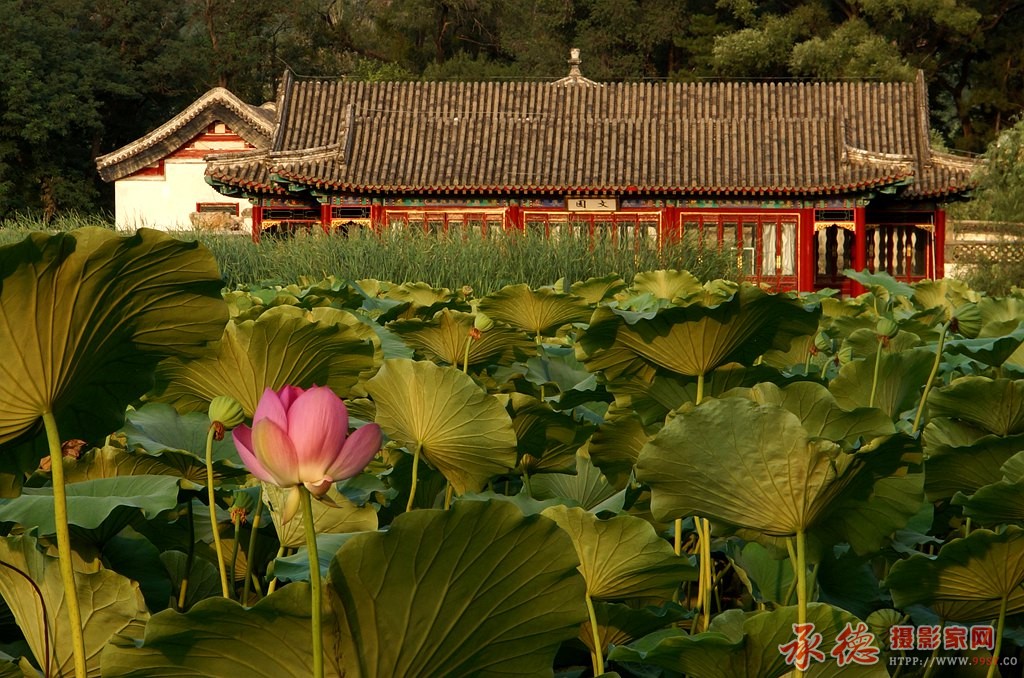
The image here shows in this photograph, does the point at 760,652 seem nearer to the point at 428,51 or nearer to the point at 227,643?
the point at 227,643

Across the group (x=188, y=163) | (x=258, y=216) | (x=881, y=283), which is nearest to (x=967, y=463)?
(x=881, y=283)

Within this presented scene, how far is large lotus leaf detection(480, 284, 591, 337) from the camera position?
95.9 inches

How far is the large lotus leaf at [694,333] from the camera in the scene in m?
1.41

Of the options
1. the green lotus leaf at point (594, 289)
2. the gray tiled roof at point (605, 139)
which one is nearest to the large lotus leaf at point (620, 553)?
the green lotus leaf at point (594, 289)

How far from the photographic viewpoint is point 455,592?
30.7 inches

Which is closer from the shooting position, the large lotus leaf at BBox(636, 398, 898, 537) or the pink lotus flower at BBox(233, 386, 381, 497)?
the pink lotus flower at BBox(233, 386, 381, 497)

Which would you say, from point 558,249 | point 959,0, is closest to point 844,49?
point 959,0

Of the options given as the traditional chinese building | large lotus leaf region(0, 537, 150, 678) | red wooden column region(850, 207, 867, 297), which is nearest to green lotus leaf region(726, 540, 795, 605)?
large lotus leaf region(0, 537, 150, 678)

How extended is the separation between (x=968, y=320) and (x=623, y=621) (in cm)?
151

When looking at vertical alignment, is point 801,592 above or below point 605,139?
below

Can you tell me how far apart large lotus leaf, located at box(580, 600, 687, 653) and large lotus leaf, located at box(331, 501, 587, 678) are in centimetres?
29

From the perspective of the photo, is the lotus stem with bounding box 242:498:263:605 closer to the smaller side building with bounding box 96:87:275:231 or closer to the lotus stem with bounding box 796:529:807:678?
the lotus stem with bounding box 796:529:807:678

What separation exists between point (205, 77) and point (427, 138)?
17.9 m

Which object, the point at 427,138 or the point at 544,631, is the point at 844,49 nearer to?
the point at 427,138
